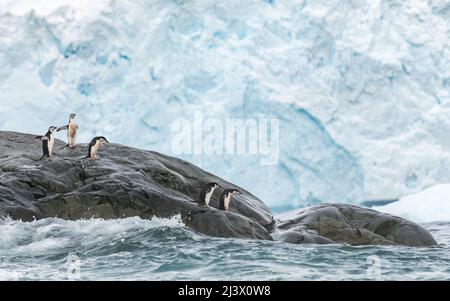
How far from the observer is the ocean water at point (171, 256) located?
31.3 ft

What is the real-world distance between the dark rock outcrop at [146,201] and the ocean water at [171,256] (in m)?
0.37

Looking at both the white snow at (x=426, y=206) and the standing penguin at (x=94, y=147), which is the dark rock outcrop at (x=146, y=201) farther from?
the white snow at (x=426, y=206)

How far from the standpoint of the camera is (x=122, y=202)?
13.0 m

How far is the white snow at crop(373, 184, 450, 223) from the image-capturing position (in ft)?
89.4

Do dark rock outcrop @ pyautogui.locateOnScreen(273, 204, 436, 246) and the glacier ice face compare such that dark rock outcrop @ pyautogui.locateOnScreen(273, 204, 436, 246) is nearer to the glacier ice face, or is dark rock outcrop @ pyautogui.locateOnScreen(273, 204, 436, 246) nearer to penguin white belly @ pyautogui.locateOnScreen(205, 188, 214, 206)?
penguin white belly @ pyautogui.locateOnScreen(205, 188, 214, 206)

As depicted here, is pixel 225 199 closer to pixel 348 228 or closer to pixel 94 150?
pixel 348 228

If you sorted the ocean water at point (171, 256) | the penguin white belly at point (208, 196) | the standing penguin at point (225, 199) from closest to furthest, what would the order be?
the ocean water at point (171, 256) → the standing penguin at point (225, 199) → the penguin white belly at point (208, 196)

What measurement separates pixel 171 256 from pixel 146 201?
2.59 meters

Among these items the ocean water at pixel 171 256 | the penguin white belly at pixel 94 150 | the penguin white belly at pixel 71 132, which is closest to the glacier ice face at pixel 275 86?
the penguin white belly at pixel 71 132

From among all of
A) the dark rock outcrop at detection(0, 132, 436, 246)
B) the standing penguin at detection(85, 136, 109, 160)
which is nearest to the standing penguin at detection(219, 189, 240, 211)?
the dark rock outcrop at detection(0, 132, 436, 246)

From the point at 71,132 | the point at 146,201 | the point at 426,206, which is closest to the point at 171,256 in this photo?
the point at 146,201
